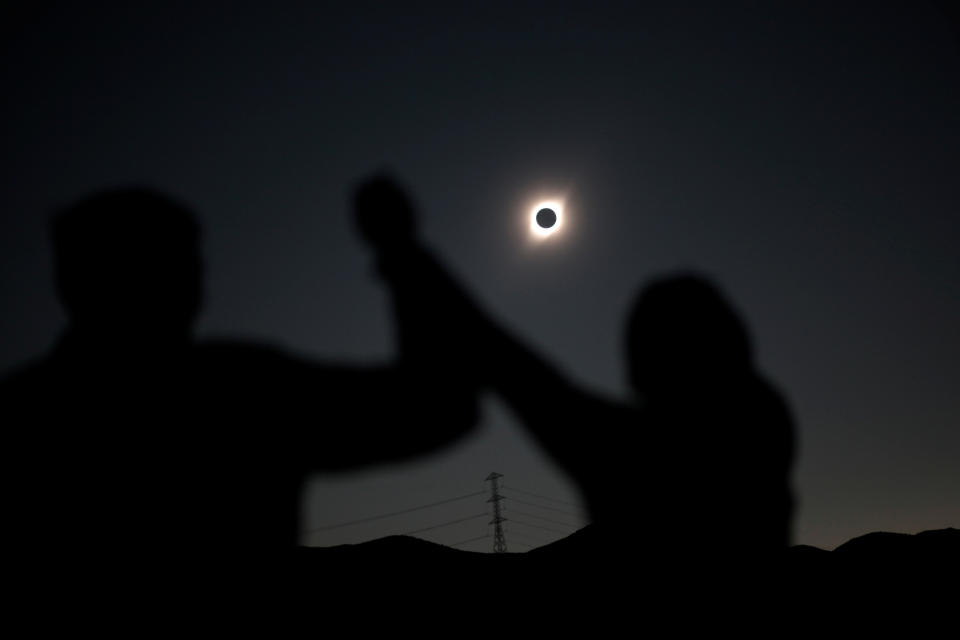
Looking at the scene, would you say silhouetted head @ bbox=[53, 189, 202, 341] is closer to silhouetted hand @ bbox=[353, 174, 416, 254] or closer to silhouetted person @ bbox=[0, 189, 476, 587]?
silhouetted person @ bbox=[0, 189, 476, 587]

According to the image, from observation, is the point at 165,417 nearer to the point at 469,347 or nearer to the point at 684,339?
the point at 469,347

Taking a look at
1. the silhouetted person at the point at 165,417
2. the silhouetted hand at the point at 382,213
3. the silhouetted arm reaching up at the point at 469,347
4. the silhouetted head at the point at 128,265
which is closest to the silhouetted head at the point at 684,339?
the silhouetted arm reaching up at the point at 469,347

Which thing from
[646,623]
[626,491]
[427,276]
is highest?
[427,276]

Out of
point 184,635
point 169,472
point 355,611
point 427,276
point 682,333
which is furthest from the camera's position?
point 355,611

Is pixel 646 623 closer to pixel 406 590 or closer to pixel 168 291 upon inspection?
pixel 168 291

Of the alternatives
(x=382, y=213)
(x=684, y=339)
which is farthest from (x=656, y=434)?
(x=382, y=213)

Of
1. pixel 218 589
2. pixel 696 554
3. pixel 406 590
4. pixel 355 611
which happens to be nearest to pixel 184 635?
pixel 218 589

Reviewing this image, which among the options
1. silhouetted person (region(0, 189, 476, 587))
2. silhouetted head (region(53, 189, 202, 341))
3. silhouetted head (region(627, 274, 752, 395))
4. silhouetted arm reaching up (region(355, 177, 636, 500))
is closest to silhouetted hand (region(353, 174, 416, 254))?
silhouetted arm reaching up (region(355, 177, 636, 500))
